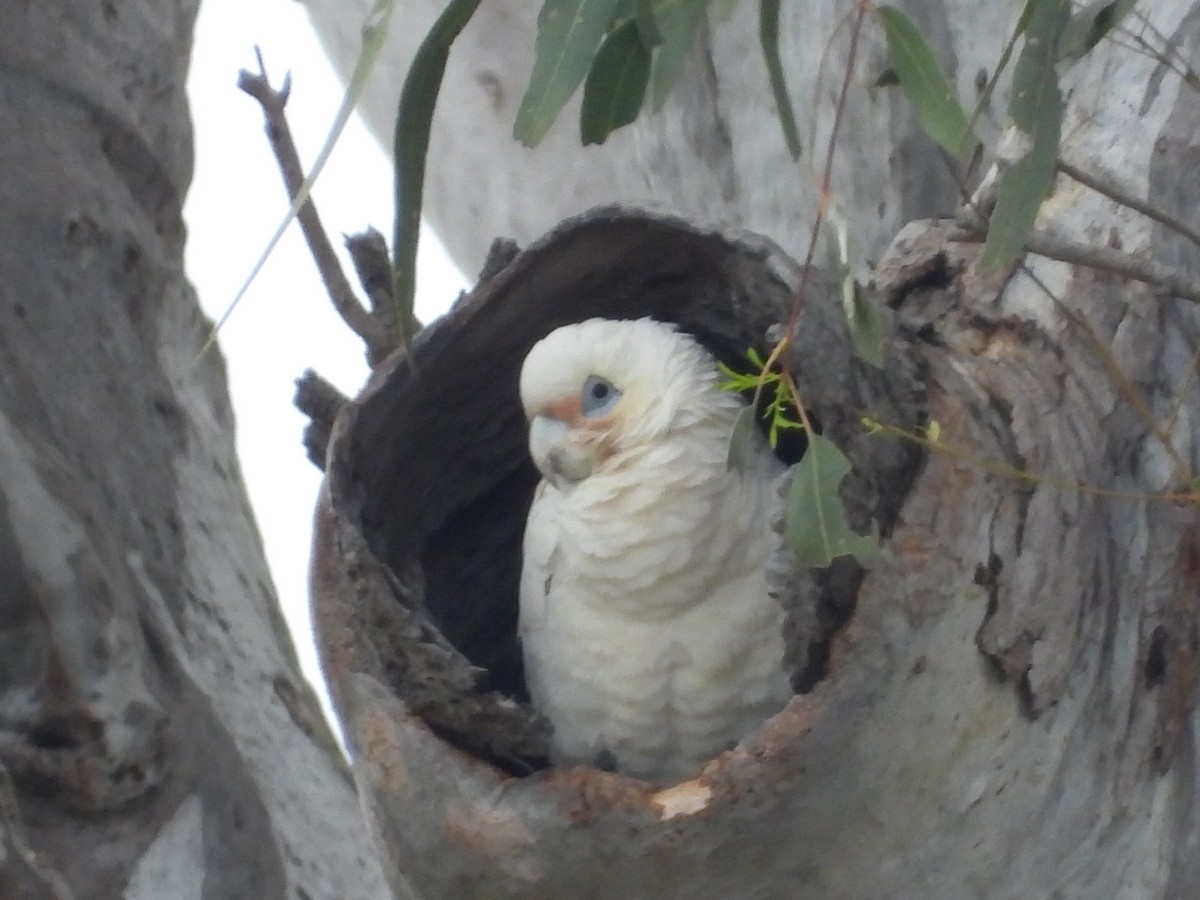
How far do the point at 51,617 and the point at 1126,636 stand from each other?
0.71m

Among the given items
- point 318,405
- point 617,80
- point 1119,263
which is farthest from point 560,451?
point 1119,263

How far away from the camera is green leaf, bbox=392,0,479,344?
871mm

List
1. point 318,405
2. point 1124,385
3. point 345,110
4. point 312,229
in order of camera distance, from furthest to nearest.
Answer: point 312,229, point 318,405, point 1124,385, point 345,110

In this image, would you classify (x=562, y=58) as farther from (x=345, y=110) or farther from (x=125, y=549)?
(x=125, y=549)

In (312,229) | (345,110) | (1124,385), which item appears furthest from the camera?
(312,229)

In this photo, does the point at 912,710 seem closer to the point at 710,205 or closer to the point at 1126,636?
the point at 1126,636

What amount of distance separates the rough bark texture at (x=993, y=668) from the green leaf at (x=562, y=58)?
18 centimetres

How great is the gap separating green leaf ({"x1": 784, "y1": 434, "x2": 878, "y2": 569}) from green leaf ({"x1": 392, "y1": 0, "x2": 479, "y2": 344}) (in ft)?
0.88

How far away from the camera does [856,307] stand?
2.78ft

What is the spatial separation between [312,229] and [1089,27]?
61 cm

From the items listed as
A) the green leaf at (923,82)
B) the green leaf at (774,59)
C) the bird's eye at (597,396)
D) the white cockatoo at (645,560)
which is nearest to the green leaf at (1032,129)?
the green leaf at (923,82)

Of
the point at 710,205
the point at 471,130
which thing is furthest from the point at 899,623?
the point at 471,130

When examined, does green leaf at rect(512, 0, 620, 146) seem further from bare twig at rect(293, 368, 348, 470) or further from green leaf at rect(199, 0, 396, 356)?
bare twig at rect(293, 368, 348, 470)

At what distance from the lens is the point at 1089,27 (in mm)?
887
